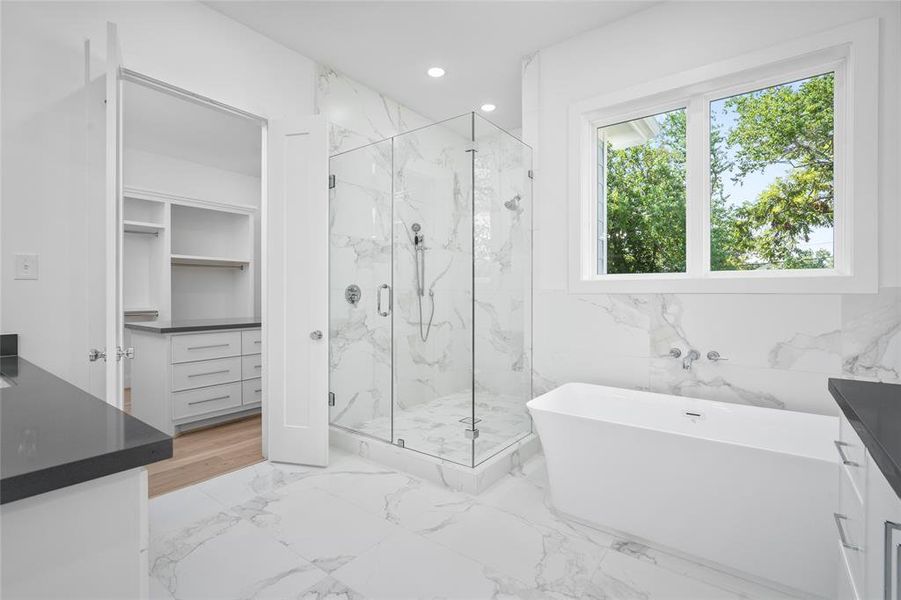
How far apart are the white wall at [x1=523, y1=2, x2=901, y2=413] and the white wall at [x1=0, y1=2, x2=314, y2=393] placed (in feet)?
7.75

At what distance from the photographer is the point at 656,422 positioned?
234 centimetres

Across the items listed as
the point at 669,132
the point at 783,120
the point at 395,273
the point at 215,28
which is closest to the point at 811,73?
the point at 783,120

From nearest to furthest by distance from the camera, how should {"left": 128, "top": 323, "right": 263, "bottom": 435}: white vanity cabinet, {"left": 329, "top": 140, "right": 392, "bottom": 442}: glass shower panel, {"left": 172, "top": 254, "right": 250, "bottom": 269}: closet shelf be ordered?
{"left": 329, "top": 140, "right": 392, "bottom": 442}: glass shower panel, {"left": 128, "top": 323, "right": 263, "bottom": 435}: white vanity cabinet, {"left": 172, "top": 254, "right": 250, "bottom": 269}: closet shelf

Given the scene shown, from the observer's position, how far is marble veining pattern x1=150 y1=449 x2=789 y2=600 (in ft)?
5.25

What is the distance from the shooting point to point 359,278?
3.08 m

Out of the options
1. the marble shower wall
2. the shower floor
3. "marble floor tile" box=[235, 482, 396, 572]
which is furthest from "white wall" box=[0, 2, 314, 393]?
the marble shower wall

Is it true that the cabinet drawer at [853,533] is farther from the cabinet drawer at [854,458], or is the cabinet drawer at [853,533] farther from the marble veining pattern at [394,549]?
the marble veining pattern at [394,549]

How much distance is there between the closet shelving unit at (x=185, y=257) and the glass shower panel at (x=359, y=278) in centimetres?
252

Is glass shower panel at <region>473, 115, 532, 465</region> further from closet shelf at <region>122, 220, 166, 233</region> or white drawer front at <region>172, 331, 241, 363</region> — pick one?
closet shelf at <region>122, 220, 166, 233</region>

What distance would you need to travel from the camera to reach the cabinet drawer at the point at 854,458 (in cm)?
102

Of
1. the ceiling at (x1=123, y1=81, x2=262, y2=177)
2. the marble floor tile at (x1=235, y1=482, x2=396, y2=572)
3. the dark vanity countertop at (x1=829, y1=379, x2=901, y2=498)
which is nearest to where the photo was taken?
the dark vanity countertop at (x1=829, y1=379, x2=901, y2=498)

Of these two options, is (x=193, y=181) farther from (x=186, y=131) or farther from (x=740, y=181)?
(x=740, y=181)

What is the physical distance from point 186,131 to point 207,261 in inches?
57.9

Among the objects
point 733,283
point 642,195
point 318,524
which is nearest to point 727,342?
point 733,283
